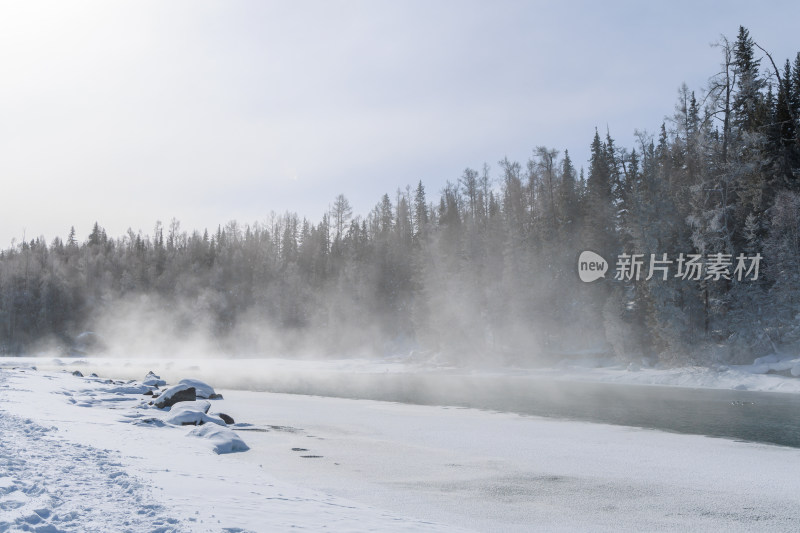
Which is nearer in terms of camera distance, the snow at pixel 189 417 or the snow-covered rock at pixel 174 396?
the snow at pixel 189 417

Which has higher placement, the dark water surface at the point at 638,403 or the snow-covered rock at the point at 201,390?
the snow-covered rock at the point at 201,390

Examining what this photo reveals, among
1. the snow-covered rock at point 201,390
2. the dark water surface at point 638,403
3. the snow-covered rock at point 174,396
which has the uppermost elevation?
the snow-covered rock at point 174,396

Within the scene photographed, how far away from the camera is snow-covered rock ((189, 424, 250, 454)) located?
14.0 m

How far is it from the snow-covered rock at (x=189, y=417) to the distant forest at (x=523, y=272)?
19.4 metres

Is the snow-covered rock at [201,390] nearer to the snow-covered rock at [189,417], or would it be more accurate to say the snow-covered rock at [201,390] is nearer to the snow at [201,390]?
the snow at [201,390]

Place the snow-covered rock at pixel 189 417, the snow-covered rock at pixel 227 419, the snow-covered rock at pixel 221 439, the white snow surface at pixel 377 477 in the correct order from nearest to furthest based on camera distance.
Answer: the white snow surface at pixel 377 477 → the snow-covered rock at pixel 221 439 → the snow-covered rock at pixel 189 417 → the snow-covered rock at pixel 227 419

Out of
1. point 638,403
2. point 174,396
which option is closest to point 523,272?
point 638,403

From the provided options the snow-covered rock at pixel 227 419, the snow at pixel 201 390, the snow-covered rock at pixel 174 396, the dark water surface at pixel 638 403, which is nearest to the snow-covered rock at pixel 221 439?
the snow-covered rock at pixel 227 419

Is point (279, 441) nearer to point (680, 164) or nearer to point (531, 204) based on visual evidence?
point (680, 164)

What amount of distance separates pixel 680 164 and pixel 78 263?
409ft

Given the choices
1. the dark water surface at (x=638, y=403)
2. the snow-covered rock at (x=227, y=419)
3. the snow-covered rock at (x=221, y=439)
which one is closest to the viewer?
the snow-covered rock at (x=221, y=439)

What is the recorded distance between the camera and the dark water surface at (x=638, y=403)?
19.8 meters

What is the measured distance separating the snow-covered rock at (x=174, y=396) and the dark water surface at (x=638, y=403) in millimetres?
10461

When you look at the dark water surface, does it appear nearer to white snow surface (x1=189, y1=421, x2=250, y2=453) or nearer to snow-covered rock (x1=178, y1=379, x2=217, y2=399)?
snow-covered rock (x1=178, y1=379, x2=217, y2=399)
